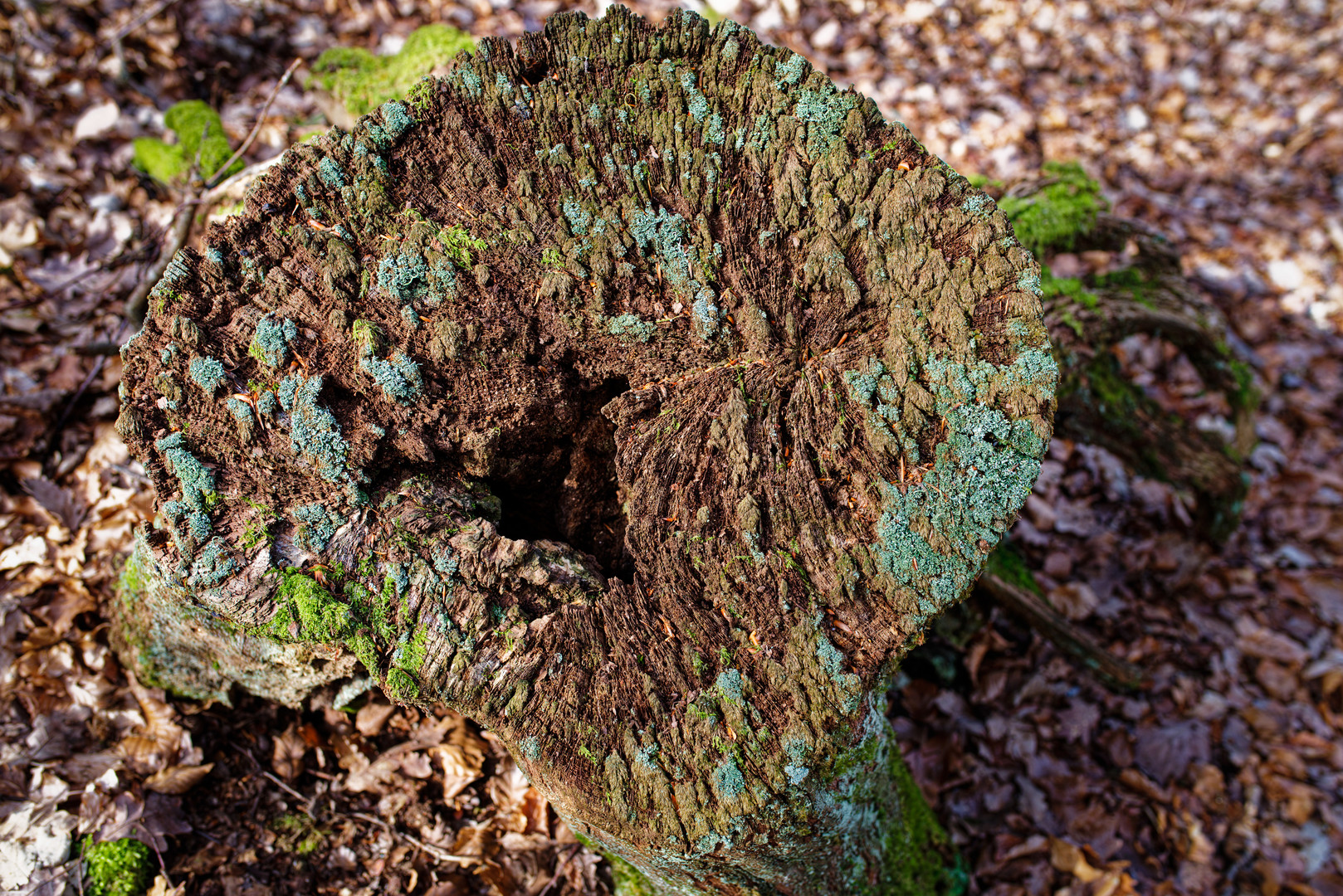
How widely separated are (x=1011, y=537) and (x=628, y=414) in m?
3.01

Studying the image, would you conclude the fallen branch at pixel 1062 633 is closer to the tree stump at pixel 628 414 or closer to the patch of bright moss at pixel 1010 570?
the patch of bright moss at pixel 1010 570

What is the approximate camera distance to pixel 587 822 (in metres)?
1.72

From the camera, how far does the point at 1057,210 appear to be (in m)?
3.33

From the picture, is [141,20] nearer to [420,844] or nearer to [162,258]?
[162,258]

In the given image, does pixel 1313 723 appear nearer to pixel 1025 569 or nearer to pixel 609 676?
pixel 1025 569

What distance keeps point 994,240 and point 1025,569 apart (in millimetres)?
2412

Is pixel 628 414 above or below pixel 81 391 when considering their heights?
above

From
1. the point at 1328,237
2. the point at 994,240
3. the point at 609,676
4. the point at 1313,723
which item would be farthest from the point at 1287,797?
the point at 1328,237

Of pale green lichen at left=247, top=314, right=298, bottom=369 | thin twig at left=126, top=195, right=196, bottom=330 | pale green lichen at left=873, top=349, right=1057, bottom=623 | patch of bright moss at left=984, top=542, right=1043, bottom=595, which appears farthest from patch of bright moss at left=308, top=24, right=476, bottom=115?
patch of bright moss at left=984, top=542, right=1043, bottom=595

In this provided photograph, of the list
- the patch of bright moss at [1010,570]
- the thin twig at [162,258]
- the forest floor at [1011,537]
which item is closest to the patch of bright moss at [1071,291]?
the patch of bright moss at [1010,570]

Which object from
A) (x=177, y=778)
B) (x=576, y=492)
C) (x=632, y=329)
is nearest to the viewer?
(x=632, y=329)

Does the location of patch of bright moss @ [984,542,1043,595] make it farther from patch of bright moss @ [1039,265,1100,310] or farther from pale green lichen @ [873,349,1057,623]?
pale green lichen @ [873,349,1057,623]

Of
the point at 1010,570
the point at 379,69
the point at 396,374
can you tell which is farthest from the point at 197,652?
the point at 1010,570

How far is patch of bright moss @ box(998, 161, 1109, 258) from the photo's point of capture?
325 cm
